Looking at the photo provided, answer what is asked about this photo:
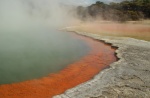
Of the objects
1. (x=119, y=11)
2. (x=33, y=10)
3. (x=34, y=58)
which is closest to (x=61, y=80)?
(x=34, y=58)

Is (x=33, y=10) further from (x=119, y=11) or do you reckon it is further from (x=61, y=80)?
(x=61, y=80)

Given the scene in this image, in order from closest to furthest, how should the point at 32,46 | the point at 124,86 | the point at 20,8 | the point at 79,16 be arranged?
1. the point at 124,86
2. the point at 32,46
3. the point at 79,16
4. the point at 20,8

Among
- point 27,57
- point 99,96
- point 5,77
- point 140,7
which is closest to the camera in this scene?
point 99,96

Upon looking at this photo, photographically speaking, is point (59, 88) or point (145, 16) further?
point (145, 16)

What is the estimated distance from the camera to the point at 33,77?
1284 cm

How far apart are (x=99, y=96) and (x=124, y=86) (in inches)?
70.4

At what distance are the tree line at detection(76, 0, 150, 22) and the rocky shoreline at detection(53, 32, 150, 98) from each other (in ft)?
113

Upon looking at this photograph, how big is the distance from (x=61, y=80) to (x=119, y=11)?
44359 mm

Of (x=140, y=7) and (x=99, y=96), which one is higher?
(x=140, y=7)

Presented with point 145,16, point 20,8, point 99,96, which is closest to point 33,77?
point 99,96

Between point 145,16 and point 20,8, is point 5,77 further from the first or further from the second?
point 20,8

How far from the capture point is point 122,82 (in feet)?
38.9

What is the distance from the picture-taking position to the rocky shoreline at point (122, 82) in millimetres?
10445

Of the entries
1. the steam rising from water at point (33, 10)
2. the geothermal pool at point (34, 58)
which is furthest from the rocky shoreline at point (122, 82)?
the steam rising from water at point (33, 10)
